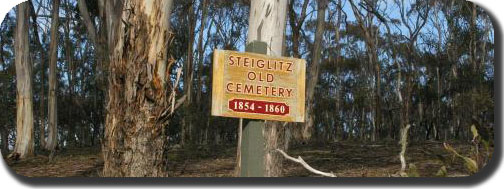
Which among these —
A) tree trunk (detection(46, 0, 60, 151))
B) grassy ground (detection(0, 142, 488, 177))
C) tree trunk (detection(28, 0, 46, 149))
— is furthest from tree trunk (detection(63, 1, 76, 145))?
grassy ground (detection(0, 142, 488, 177))

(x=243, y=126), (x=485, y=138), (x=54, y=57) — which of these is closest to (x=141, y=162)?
(x=243, y=126)

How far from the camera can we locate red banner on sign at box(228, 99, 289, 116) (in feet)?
6.16

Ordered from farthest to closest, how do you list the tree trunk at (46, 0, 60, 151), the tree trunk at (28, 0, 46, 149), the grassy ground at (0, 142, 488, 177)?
1. the tree trunk at (46, 0, 60, 151)
2. the tree trunk at (28, 0, 46, 149)
3. the grassy ground at (0, 142, 488, 177)

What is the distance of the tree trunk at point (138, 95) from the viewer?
257cm

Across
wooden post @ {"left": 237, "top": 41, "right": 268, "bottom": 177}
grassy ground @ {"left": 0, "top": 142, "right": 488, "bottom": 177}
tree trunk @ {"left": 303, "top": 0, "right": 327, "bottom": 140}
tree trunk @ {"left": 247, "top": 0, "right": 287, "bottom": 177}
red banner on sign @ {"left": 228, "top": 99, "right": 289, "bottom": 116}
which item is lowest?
grassy ground @ {"left": 0, "top": 142, "right": 488, "bottom": 177}

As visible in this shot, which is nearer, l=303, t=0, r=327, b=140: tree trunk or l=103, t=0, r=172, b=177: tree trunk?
l=103, t=0, r=172, b=177: tree trunk

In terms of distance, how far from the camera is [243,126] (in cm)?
203

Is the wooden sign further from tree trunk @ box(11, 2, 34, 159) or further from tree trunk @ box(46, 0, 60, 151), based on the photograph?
tree trunk @ box(46, 0, 60, 151)

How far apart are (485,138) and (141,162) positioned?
1383 millimetres

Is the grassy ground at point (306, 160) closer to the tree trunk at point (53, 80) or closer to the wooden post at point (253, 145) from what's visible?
the tree trunk at point (53, 80)

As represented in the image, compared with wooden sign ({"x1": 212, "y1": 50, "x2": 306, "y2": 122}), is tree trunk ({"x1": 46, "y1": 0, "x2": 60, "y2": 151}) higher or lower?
higher

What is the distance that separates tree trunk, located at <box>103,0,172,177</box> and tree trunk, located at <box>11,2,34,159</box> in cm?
365

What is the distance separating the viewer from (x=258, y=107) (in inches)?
74.7

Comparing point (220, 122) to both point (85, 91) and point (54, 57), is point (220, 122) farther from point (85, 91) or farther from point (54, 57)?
point (54, 57)
